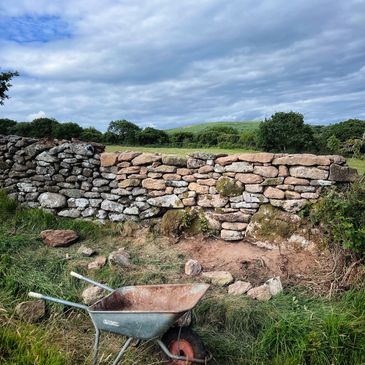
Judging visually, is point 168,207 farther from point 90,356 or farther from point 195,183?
point 90,356

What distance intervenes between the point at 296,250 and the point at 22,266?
359 cm

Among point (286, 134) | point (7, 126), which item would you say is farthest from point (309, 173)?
point (7, 126)

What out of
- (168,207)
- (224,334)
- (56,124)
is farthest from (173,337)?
(56,124)

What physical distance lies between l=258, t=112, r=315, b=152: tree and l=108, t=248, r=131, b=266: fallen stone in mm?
5833

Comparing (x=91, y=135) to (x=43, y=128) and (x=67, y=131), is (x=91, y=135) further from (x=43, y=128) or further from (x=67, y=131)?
(x=43, y=128)

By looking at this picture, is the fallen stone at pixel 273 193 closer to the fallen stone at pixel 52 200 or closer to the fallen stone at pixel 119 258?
the fallen stone at pixel 119 258

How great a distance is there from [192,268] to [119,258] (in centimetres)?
99

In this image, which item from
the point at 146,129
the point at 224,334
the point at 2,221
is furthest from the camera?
the point at 146,129

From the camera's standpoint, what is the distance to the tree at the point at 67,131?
10.7 metres

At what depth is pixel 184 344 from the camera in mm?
3367

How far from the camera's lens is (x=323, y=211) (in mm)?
4906

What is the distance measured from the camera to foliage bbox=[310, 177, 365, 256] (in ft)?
14.6

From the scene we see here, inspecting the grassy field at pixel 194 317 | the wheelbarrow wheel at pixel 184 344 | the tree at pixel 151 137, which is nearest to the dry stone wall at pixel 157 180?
the grassy field at pixel 194 317

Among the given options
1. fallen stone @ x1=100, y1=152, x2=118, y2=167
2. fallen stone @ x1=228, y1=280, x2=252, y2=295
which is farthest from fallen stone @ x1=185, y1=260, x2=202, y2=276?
fallen stone @ x1=100, y1=152, x2=118, y2=167
